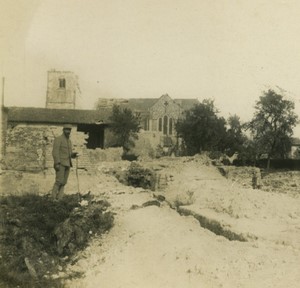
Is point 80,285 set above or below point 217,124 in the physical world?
below

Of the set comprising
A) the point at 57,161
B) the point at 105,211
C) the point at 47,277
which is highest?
the point at 57,161

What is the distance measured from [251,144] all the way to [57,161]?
77.2 ft

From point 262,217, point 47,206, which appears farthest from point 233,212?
point 47,206

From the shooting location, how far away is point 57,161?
8.96 m

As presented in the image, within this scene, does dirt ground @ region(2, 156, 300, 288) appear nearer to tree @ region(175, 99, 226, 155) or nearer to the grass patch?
the grass patch

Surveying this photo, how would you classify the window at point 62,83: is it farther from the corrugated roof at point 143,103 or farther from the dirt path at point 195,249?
the dirt path at point 195,249

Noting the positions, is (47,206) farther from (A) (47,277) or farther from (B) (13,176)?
(B) (13,176)

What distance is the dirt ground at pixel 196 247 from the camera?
18.1 feet

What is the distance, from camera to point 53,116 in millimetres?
32875

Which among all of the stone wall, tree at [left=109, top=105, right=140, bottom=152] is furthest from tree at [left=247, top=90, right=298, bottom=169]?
the stone wall

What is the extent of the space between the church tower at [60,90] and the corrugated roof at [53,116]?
512 inches

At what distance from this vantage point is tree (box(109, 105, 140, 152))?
3325 cm

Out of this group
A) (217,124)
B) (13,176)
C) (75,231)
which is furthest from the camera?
(217,124)

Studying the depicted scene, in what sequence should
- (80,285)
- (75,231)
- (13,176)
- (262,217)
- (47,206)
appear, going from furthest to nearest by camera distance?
(13,176) < (262,217) < (47,206) < (75,231) < (80,285)
